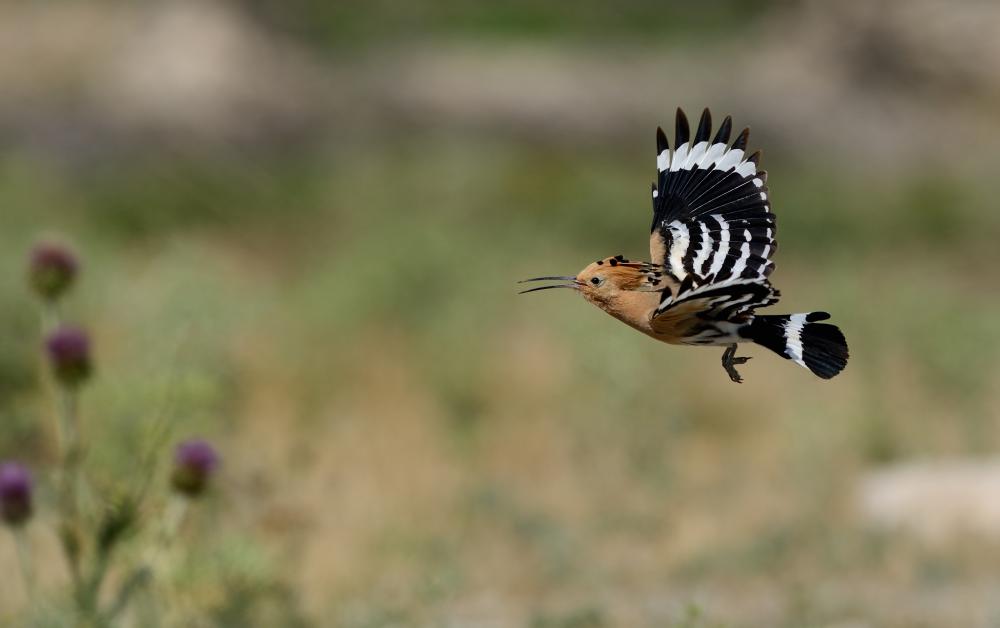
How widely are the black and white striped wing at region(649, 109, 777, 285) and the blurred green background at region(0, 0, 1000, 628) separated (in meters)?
0.77

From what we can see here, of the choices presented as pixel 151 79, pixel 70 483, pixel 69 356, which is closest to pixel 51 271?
pixel 69 356

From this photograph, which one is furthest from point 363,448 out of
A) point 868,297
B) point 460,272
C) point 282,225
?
point 282,225

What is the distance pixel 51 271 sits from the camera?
2.62 m

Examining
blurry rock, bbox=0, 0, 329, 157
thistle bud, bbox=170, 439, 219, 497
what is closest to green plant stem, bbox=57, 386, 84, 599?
thistle bud, bbox=170, 439, 219, 497

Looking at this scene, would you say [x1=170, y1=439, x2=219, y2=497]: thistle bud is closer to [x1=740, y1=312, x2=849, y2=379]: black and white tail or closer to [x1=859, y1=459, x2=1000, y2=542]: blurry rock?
[x1=740, y1=312, x2=849, y2=379]: black and white tail

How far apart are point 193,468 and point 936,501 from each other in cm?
351

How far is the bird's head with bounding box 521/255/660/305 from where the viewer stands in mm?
1374

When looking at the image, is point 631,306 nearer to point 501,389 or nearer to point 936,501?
point 936,501

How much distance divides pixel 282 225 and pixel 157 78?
204 inches

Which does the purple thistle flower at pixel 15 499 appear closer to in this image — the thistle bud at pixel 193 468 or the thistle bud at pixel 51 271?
the thistle bud at pixel 193 468

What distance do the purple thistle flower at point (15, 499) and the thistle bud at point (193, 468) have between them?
248 mm

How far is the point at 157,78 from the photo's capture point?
17297 millimetres

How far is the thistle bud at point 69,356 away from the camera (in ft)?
8.00

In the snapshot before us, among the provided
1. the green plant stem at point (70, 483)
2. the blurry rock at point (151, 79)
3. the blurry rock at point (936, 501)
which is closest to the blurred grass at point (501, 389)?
the blurry rock at point (936, 501)
